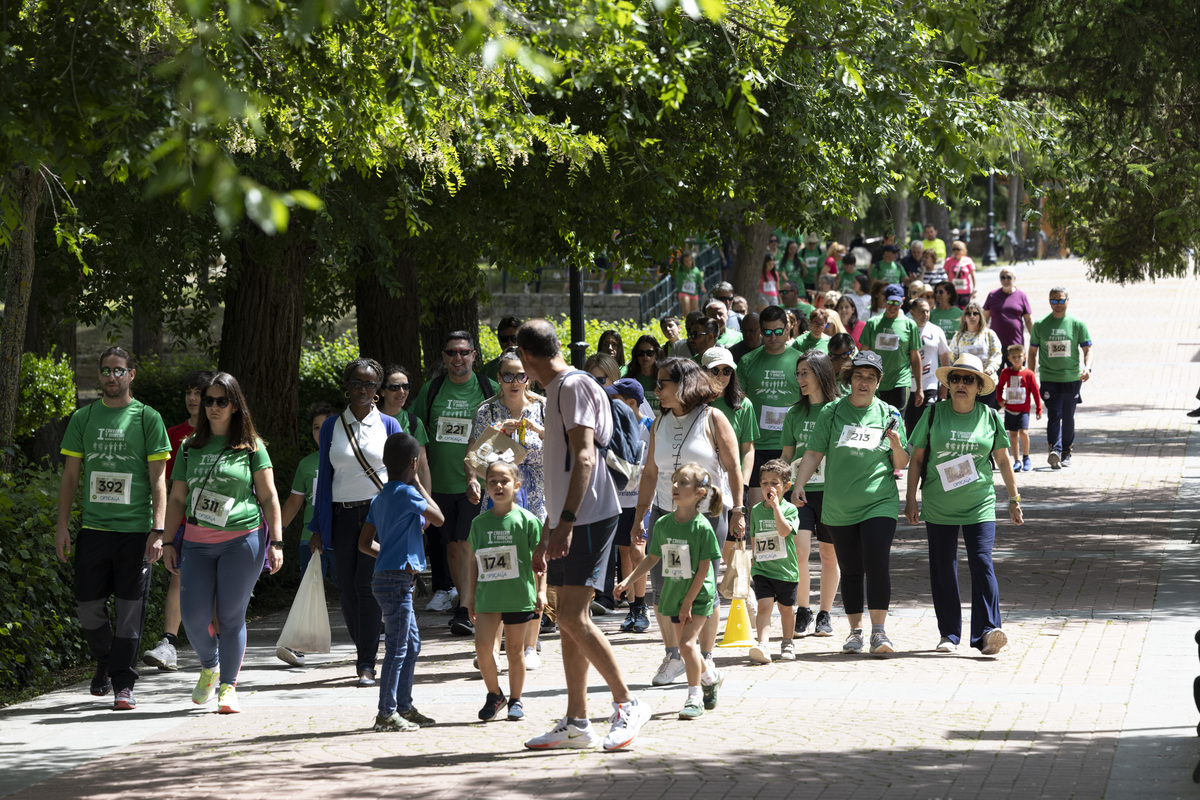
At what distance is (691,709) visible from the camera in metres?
7.26

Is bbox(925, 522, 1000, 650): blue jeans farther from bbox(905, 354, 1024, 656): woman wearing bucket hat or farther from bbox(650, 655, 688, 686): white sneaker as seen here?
bbox(650, 655, 688, 686): white sneaker

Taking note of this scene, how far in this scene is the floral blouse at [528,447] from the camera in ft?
29.8

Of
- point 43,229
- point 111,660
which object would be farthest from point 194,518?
point 43,229

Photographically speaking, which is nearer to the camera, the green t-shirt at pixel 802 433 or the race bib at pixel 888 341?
the green t-shirt at pixel 802 433

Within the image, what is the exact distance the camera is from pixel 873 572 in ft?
28.7

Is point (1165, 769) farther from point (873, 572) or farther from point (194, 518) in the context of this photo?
point (194, 518)

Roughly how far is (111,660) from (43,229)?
574 centimetres

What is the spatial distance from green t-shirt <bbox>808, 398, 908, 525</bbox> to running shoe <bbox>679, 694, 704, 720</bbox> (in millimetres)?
1891

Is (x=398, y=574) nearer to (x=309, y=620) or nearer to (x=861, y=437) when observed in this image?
(x=309, y=620)

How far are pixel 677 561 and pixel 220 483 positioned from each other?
2337mm

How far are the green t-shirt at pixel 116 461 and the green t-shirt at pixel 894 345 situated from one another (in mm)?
8463

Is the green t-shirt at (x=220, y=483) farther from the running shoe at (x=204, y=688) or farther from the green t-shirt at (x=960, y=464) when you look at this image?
the green t-shirt at (x=960, y=464)

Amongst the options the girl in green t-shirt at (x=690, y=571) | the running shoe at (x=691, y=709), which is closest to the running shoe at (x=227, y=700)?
the girl in green t-shirt at (x=690, y=571)

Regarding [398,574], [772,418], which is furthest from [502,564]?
→ [772,418]
